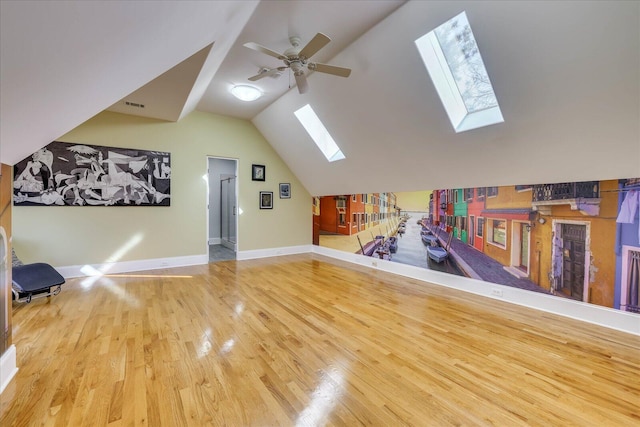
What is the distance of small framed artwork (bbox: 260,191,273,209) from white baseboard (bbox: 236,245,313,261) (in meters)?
1.00

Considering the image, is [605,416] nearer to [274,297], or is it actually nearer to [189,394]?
[189,394]

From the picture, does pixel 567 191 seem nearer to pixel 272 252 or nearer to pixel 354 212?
pixel 354 212

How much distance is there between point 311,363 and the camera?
2.04 meters

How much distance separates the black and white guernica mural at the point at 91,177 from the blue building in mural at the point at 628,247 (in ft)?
20.4

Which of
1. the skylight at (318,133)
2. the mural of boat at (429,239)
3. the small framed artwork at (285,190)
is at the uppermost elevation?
the skylight at (318,133)

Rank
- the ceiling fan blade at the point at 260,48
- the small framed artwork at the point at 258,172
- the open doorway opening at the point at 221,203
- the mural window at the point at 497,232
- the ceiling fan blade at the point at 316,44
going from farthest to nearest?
the open doorway opening at the point at 221,203 → the small framed artwork at the point at 258,172 → the mural window at the point at 497,232 → the ceiling fan blade at the point at 260,48 → the ceiling fan blade at the point at 316,44

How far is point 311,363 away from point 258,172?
4.72 metres

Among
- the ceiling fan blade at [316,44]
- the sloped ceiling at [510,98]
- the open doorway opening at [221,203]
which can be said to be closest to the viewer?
the sloped ceiling at [510,98]

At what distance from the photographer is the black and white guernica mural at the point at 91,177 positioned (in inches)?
158

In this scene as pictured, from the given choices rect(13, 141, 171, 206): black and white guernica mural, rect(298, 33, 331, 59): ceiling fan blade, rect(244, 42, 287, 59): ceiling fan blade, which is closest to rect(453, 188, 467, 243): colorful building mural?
rect(298, 33, 331, 59): ceiling fan blade

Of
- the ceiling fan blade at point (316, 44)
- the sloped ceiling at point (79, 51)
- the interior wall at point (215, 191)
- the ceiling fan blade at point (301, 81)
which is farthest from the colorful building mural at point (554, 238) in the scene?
Result: the interior wall at point (215, 191)

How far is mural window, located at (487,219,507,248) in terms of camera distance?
11.3 ft

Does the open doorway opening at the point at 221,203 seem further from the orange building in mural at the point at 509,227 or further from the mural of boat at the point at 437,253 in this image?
the orange building in mural at the point at 509,227

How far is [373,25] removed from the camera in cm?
280
